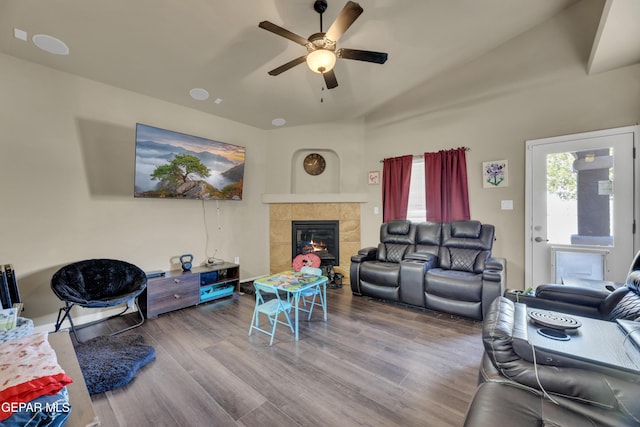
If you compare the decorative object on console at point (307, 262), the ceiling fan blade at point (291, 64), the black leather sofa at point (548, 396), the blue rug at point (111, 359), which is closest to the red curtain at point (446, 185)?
the decorative object on console at point (307, 262)

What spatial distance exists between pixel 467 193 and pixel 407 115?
1679 mm

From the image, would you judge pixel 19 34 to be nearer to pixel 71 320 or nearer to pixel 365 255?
pixel 71 320

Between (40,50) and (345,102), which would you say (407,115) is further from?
(40,50)

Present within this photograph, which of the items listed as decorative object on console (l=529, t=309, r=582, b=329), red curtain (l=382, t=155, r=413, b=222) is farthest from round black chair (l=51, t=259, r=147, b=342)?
red curtain (l=382, t=155, r=413, b=222)

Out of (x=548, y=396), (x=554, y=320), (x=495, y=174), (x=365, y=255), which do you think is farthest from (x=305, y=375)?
(x=495, y=174)

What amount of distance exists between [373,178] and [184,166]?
3.12 meters

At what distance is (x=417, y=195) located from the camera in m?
4.44

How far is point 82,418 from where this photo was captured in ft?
3.37

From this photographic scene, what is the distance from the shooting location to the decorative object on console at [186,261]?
3.55m


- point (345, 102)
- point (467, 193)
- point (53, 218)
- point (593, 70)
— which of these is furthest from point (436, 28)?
point (53, 218)

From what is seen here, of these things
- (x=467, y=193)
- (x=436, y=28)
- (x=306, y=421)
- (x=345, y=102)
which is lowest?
(x=306, y=421)

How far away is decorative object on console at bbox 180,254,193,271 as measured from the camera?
355cm

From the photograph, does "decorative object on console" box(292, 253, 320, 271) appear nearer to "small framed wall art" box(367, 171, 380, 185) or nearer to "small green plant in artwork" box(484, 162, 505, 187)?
"small framed wall art" box(367, 171, 380, 185)

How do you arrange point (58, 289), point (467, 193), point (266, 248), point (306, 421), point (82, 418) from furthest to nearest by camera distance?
point (266, 248)
point (467, 193)
point (58, 289)
point (306, 421)
point (82, 418)
